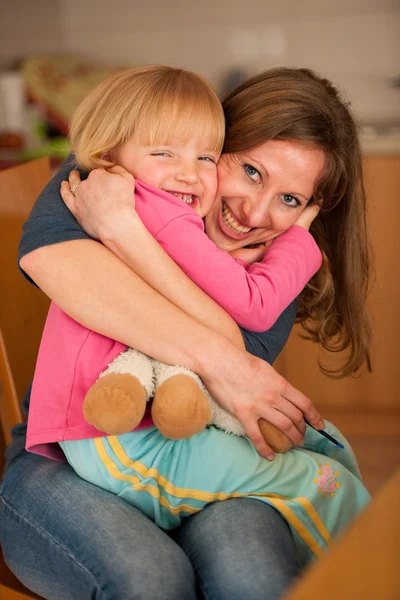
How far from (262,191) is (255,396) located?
379mm

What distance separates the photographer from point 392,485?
62cm

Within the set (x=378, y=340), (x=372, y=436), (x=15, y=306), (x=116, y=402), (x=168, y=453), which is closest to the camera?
(x=116, y=402)

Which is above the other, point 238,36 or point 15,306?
point 238,36

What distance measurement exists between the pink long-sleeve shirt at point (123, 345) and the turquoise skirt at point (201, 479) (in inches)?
1.5

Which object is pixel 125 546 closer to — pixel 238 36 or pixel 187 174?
pixel 187 174

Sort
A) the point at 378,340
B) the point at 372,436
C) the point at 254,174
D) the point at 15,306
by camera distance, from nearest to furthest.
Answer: the point at 254,174 → the point at 15,306 → the point at 378,340 → the point at 372,436

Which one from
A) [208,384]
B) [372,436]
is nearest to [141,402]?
[208,384]

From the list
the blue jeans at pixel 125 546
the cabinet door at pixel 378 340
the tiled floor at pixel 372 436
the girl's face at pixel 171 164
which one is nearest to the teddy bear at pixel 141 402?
the blue jeans at pixel 125 546

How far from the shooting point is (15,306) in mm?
1331

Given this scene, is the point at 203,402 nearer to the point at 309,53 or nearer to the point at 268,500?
the point at 268,500

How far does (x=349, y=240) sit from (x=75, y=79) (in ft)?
6.40

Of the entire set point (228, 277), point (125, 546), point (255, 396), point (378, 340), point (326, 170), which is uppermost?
point (326, 170)

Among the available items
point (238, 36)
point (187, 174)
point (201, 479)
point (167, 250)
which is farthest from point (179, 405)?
point (238, 36)

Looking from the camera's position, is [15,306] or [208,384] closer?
[208,384]
